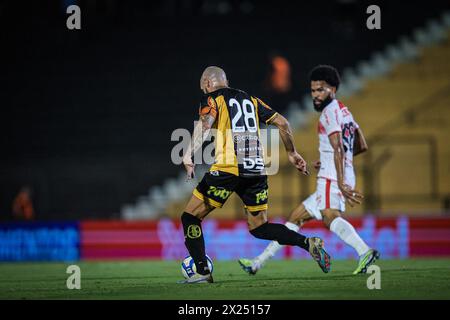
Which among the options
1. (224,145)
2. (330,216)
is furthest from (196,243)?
(330,216)

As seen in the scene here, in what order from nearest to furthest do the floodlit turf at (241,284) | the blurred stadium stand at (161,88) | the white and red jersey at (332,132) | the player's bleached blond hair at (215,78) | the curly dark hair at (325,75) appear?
the floodlit turf at (241,284), the player's bleached blond hair at (215,78), the white and red jersey at (332,132), the curly dark hair at (325,75), the blurred stadium stand at (161,88)

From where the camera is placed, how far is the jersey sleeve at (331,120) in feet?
31.6

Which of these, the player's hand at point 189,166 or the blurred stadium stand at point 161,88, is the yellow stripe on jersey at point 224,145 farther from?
the blurred stadium stand at point 161,88

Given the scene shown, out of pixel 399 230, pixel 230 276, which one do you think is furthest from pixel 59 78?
pixel 230 276

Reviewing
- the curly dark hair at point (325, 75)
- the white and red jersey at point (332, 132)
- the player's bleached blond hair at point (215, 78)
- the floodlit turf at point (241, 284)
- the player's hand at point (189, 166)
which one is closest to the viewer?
the floodlit turf at point (241, 284)

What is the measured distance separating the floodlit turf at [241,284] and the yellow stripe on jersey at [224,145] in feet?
3.91

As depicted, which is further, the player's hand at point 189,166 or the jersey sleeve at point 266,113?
the jersey sleeve at point 266,113

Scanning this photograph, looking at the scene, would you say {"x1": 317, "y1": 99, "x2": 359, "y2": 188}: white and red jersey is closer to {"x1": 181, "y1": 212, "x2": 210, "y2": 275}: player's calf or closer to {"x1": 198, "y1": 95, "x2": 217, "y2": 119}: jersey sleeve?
{"x1": 198, "y1": 95, "x2": 217, "y2": 119}: jersey sleeve

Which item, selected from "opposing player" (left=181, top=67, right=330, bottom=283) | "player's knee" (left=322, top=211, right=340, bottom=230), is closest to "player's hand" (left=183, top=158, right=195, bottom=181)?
"opposing player" (left=181, top=67, right=330, bottom=283)

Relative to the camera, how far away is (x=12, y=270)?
1223 centimetres

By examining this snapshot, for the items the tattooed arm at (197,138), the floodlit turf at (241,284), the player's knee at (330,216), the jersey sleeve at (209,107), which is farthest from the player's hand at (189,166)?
the player's knee at (330,216)

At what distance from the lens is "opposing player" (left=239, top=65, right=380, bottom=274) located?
9.60 metres

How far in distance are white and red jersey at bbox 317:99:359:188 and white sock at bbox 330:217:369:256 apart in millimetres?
452
